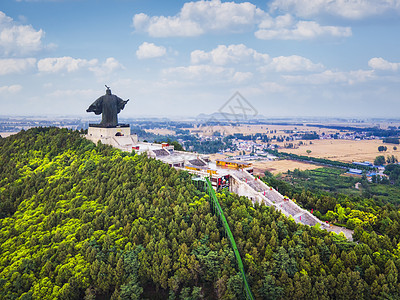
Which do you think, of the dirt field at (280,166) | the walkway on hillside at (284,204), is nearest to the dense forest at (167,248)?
the walkway on hillside at (284,204)

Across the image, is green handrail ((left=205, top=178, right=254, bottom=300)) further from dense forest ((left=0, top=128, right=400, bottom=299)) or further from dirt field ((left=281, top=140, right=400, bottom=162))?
dirt field ((left=281, top=140, right=400, bottom=162))

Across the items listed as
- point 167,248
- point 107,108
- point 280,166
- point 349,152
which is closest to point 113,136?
point 107,108

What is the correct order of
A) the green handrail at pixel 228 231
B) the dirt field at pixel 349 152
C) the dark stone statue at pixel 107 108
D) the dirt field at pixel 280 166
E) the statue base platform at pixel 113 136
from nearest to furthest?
the green handrail at pixel 228 231
the statue base platform at pixel 113 136
the dark stone statue at pixel 107 108
the dirt field at pixel 280 166
the dirt field at pixel 349 152

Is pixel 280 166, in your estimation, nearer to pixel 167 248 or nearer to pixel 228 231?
pixel 228 231

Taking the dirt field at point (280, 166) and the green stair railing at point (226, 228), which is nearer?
the green stair railing at point (226, 228)

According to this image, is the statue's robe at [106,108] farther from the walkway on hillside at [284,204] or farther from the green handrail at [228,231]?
the green handrail at [228,231]
